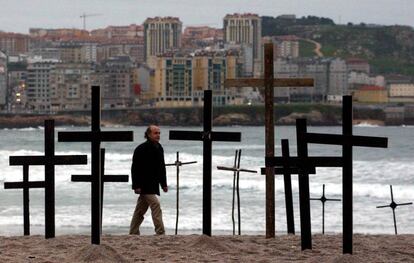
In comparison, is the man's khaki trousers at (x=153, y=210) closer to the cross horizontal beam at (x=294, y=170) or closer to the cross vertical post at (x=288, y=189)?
the cross horizontal beam at (x=294, y=170)

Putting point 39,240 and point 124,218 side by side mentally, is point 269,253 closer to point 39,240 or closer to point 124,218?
point 39,240

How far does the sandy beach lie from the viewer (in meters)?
10.3

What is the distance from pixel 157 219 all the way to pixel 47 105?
164 m

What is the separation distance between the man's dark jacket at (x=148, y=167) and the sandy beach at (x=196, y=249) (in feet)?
2.75

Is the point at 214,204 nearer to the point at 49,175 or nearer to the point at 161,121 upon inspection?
the point at 49,175

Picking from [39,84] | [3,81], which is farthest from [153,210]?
[39,84]

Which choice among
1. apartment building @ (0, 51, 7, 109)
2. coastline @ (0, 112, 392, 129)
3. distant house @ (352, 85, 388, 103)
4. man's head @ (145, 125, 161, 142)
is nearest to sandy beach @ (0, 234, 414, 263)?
man's head @ (145, 125, 161, 142)

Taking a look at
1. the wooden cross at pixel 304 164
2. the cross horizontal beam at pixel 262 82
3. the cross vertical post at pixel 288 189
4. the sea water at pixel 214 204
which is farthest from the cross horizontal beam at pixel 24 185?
the sea water at pixel 214 204

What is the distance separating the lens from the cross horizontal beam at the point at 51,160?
11.3 meters

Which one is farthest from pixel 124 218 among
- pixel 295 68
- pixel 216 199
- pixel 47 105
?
pixel 295 68

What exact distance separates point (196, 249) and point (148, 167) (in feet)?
6.15

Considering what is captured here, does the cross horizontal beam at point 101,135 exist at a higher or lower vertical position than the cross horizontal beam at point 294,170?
higher

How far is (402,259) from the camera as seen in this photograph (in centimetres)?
1052

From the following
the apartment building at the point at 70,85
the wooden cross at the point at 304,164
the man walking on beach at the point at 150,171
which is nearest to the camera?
the wooden cross at the point at 304,164
